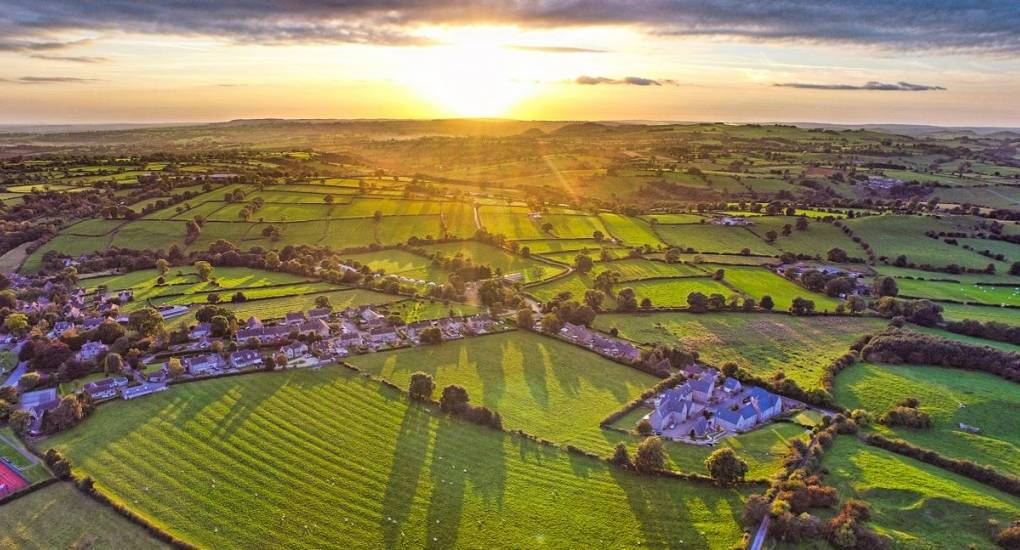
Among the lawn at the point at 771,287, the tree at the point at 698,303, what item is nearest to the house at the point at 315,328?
the tree at the point at 698,303

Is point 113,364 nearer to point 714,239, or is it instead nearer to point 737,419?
point 737,419

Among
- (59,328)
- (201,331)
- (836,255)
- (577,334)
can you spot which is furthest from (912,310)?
(59,328)

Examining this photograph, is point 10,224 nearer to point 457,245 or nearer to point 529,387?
point 457,245

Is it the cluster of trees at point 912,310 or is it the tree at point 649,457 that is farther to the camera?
the cluster of trees at point 912,310

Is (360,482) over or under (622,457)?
under

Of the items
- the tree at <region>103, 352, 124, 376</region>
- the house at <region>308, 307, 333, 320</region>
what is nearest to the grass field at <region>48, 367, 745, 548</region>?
the tree at <region>103, 352, 124, 376</region>

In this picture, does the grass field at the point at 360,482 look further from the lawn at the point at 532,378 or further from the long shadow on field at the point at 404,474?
the lawn at the point at 532,378
